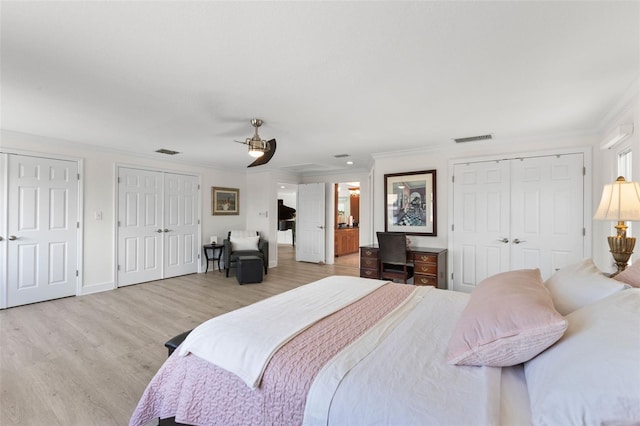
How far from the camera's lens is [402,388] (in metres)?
1.01

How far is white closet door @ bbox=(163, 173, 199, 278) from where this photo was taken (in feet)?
18.2

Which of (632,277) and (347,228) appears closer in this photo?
(632,277)

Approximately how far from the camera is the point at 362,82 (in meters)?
2.29

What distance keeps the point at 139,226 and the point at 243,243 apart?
190 centimetres

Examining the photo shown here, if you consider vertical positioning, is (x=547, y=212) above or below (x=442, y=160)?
below

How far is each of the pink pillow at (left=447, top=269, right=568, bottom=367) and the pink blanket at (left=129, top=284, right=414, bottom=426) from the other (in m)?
0.50

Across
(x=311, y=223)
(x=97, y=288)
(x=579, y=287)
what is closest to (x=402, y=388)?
(x=579, y=287)

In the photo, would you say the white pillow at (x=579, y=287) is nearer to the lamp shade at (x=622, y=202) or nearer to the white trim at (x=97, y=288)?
the lamp shade at (x=622, y=202)

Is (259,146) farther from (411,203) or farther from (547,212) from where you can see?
(547,212)

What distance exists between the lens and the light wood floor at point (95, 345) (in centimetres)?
190

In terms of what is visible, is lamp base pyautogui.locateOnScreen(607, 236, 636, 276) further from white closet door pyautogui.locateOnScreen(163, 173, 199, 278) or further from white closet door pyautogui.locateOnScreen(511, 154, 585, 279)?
white closet door pyautogui.locateOnScreen(163, 173, 199, 278)

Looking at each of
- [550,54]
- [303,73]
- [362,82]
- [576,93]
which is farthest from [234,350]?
[576,93]

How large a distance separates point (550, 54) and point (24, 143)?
18.8 ft

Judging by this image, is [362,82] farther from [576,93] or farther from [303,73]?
[576,93]
